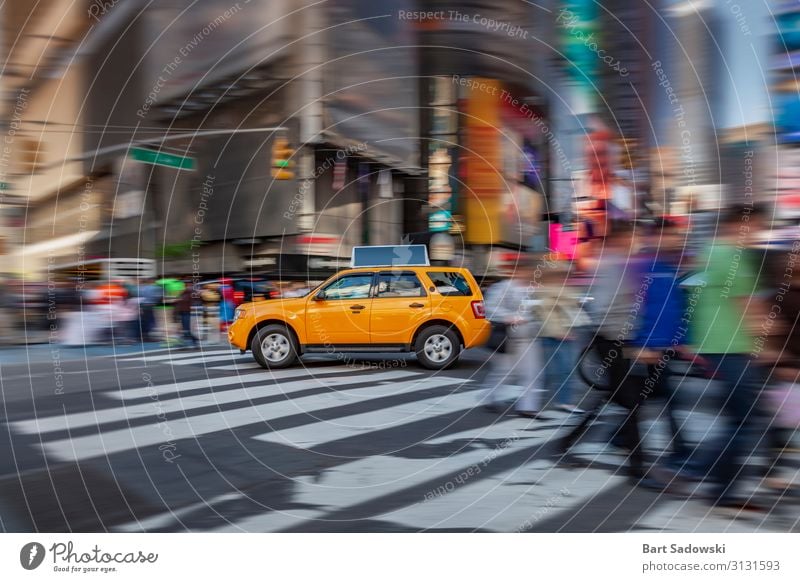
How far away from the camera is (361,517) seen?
4.43 metres

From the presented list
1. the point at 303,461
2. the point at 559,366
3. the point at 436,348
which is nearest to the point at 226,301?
the point at 303,461

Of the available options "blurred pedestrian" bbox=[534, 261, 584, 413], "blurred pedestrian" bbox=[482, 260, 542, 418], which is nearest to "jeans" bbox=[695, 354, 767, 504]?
"blurred pedestrian" bbox=[534, 261, 584, 413]

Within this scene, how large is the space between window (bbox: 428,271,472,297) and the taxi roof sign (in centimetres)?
55

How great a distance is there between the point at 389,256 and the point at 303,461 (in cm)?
173

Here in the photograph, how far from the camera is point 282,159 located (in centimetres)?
460

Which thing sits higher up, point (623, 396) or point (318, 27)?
point (318, 27)

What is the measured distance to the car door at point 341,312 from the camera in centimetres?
626

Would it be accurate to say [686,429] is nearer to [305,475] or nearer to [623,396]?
[623,396]

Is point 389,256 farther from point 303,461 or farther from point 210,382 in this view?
point 210,382

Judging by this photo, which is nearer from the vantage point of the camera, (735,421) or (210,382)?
(735,421)

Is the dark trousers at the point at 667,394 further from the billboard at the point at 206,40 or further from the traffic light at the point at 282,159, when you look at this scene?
the billboard at the point at 206,40

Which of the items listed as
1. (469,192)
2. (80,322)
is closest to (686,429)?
(469,192)

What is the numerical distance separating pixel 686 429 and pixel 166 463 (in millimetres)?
4183
